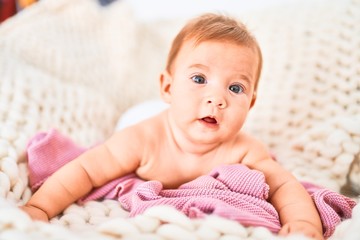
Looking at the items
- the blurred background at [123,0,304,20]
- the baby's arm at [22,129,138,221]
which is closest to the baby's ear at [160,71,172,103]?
the baby's arm at [22,129,138,221]

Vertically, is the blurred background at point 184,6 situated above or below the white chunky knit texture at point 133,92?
above

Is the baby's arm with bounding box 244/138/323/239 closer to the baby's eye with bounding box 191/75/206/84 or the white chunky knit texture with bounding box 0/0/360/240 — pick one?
the white chunky knit texture with bounding box 0/0/360/240

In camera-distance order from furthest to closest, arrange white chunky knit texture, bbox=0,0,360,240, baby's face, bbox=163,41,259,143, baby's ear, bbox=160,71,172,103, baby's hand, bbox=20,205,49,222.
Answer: baby's ear, bbox=160,71,172,103 < baby's face, bbox=163,41,259,143 < baby's hand, bbox=20,205,49,222 < white chunky knit texture, bbox=0,0,360,240

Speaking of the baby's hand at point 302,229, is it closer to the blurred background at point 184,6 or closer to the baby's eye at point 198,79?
the baby's eye at point 198,79

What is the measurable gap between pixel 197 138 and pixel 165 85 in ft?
0.55

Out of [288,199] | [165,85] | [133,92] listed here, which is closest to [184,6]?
[133,92]

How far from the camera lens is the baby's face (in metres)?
0.81

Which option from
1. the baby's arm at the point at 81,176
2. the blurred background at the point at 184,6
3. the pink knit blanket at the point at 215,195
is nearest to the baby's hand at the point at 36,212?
the baby's arm at the point at 81,176

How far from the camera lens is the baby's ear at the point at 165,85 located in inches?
36.3

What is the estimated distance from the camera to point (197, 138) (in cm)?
83

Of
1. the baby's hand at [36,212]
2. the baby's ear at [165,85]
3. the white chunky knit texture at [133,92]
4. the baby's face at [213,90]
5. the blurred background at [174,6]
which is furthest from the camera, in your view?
the blurred background at [174,6]

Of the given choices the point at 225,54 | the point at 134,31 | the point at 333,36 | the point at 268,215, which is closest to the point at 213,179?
the point at 268,215

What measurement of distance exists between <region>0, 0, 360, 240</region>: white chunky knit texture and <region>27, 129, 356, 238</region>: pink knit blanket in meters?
0.03

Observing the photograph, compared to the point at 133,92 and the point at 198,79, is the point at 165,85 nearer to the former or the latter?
the point at 198,79
